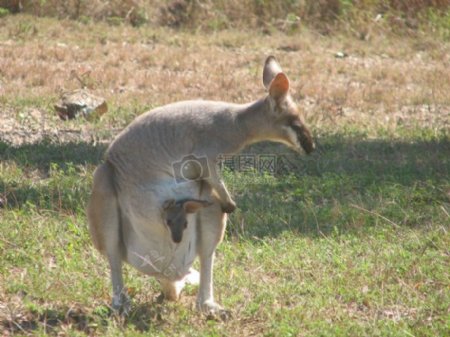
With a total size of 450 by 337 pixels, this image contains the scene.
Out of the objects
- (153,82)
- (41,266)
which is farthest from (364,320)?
(153,82)

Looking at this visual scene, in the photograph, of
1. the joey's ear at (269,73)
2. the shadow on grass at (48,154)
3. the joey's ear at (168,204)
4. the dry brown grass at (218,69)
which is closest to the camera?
the joey's ear at (168,204)

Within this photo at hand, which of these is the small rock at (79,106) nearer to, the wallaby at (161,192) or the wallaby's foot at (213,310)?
the wallaby at (161,192)

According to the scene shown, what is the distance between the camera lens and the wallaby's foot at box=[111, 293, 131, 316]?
534 cm

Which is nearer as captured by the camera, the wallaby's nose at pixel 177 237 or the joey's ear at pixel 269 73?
the wallaby's nose at pixel 177 237

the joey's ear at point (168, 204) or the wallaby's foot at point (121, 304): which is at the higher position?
the joey's ear at point (168, 204)

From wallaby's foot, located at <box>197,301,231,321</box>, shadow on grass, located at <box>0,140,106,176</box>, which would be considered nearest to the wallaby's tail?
wallaby's foot, located at <box>197,301,231,321</box>

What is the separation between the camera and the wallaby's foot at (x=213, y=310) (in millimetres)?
5426

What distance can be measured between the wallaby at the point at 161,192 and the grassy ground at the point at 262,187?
0.30 m

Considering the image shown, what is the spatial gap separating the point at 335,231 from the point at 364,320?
161 centimetres

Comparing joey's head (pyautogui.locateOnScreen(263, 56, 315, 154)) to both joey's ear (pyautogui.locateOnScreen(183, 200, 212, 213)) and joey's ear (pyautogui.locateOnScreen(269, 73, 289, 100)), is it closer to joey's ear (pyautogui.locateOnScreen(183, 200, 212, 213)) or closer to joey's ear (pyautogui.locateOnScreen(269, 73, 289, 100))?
joey's ear (pyautogui.locateOnScreen(269, 73, 289, 100))

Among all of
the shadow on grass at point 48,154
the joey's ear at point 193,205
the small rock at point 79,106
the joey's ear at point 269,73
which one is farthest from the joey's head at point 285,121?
the small rock at point 79,106

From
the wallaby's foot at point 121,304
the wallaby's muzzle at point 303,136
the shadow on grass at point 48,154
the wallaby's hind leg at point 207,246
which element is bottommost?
the shadow on grass at point 48,154

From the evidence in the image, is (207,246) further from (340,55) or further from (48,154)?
(340,55)

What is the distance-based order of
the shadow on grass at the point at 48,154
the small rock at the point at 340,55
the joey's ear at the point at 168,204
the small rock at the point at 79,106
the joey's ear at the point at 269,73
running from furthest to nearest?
the small rock at the point at 340,55 < the small rock at the point at 79,106 < the shadow on grass at the point at 48,154 < the joey's ear at the point at 269,73 < the joey's ear at the point at 168,204
